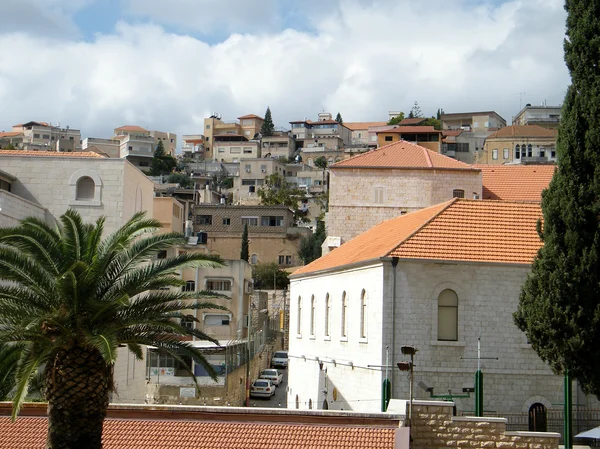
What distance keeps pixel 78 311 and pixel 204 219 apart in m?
81.7

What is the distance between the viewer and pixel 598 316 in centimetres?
2203

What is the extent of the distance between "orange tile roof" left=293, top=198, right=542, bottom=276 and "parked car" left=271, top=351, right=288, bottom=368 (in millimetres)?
34167

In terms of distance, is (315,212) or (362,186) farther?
(315,212)

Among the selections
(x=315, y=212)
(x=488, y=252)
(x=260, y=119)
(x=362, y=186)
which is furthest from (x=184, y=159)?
(x=488, y=252)

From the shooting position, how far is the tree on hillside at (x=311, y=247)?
3543 inches

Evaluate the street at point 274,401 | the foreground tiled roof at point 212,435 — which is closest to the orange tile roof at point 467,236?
the foreground tiled roof at point 212,435

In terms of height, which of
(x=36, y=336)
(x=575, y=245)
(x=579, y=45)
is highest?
(x=579, y=45)

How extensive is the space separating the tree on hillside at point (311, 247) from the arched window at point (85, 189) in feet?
171

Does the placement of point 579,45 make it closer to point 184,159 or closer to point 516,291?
point 516,291

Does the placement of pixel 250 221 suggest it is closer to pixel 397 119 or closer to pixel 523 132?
pixel 523 132

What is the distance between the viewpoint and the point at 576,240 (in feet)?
73.0

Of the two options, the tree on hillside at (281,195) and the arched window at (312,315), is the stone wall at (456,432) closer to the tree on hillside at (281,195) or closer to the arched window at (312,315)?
the arched window at (312,315)

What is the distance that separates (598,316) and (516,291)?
4964 mm

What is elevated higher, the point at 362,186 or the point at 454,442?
the point at 362,186
